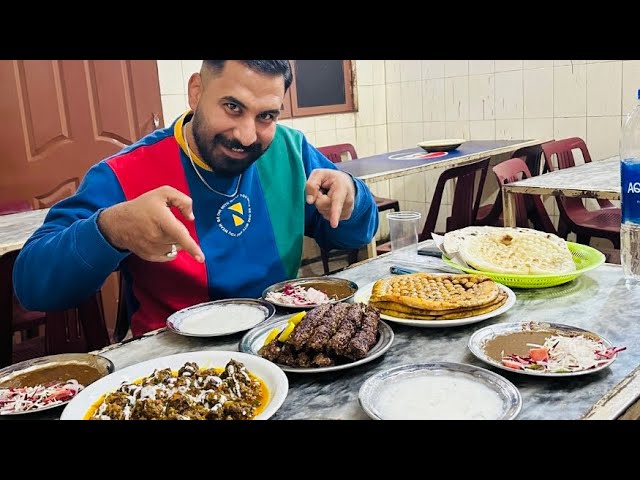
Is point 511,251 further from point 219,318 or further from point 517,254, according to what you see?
Result: point 219,318

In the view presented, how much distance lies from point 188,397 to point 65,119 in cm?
334

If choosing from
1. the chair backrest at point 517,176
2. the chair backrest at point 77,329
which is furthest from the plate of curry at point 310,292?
the chair backrest at point 517,176

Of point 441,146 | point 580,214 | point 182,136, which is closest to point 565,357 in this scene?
point 182,136

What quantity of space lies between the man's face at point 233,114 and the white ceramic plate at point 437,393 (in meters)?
0.78

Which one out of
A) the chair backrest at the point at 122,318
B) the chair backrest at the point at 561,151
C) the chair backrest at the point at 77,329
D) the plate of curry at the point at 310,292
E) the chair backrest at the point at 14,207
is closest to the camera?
the plate of curry at the point at 310,292

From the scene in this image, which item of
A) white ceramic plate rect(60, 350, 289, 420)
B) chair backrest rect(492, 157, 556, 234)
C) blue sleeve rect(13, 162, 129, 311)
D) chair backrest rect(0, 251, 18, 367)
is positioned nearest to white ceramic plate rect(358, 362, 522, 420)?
white ceramic plate rect(60, 350, 289, 420)

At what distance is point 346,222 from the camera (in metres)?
1.71

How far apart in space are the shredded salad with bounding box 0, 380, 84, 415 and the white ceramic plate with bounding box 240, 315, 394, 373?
0.96ft

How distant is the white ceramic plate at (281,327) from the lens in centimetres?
94

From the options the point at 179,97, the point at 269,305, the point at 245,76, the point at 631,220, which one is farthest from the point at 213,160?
the point at 179,97

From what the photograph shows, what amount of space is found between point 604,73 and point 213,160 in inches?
137

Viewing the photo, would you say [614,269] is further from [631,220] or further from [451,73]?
[451,73]

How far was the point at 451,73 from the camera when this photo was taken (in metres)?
4.93

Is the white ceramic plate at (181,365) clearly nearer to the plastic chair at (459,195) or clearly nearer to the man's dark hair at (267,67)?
the man's dark hair at (267,67)
